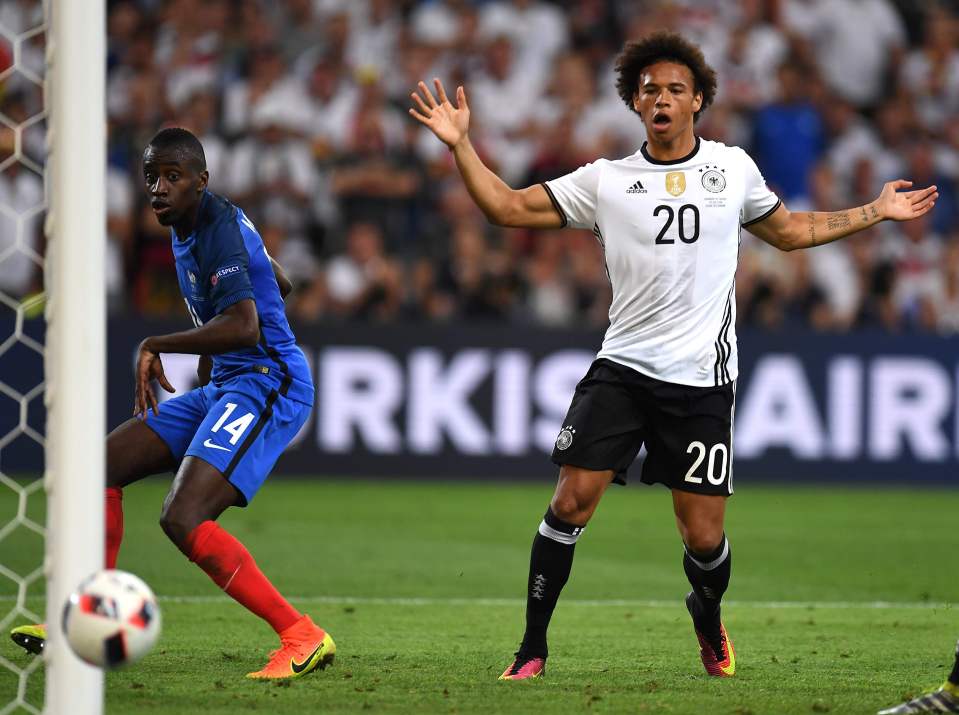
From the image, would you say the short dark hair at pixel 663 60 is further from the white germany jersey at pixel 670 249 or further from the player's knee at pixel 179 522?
the player's knee at pixel 179 522

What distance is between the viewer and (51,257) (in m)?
4.54

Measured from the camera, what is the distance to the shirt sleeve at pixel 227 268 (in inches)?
221

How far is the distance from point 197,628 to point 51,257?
9.18 feet

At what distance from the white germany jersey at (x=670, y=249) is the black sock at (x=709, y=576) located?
67cm

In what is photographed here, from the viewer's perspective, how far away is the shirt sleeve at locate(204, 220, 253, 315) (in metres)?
5.62

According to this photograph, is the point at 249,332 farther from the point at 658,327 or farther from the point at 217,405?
the point at 658,327

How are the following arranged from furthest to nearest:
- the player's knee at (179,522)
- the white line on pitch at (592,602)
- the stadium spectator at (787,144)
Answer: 1. the stadium spectator at (787,144)
2. the white line on pitch at (592,602)
3. the player's knee at (179,522)

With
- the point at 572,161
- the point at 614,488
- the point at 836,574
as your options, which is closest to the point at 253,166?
Answer: the point at 572,161

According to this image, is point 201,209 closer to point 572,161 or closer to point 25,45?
point 25,45

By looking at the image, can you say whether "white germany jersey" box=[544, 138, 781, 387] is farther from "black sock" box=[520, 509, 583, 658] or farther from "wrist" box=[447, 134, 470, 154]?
"black sock" box=[520, 509, 583, 658]

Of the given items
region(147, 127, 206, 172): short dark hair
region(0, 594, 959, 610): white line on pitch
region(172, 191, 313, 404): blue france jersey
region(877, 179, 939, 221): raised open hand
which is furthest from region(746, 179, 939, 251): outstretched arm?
region(0, 594, 959, 610): white line on pitch

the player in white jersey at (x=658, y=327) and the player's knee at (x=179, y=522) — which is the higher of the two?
the player in white jersey at (x=658, y=327)

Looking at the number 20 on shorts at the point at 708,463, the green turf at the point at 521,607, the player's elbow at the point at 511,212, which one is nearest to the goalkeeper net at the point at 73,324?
the green turf at the point at 521,607

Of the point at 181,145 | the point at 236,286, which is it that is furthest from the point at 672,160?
the point at 181,145
